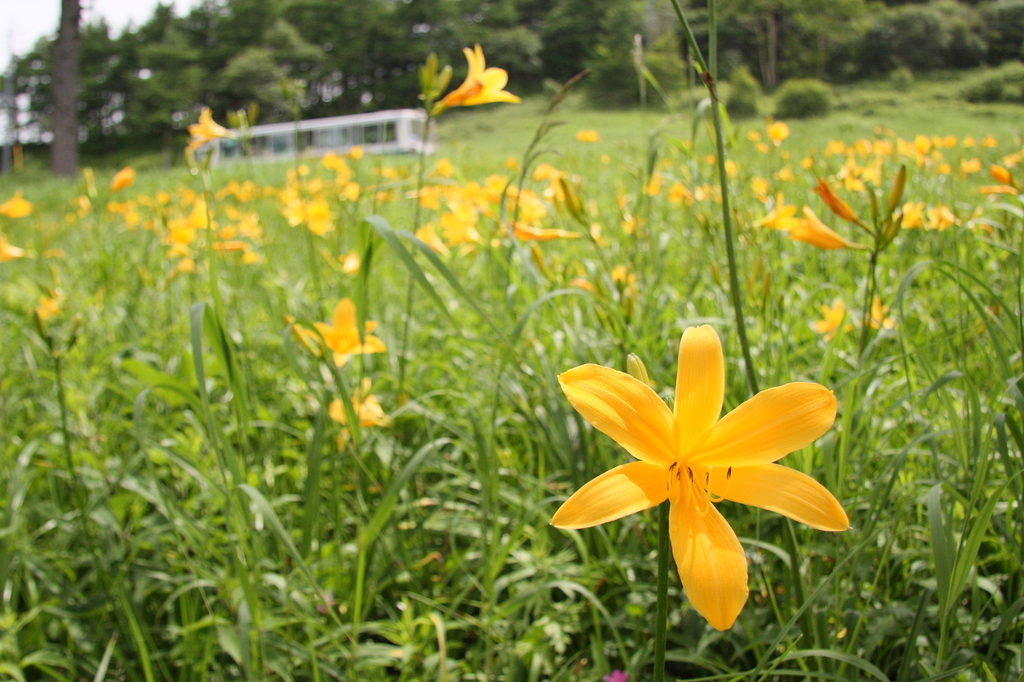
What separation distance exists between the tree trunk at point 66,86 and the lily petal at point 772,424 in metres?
12.8

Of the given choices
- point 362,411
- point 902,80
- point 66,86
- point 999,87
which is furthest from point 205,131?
point 902,80

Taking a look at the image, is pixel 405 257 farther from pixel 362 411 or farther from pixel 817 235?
pixel 817 235

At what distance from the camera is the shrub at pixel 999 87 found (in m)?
15.5

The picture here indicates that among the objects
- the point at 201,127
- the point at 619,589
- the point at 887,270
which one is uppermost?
the point at 201,127

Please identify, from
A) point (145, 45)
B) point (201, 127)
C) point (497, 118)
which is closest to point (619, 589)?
point (201, 127)

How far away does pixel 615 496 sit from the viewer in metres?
0.34

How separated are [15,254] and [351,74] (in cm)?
4036

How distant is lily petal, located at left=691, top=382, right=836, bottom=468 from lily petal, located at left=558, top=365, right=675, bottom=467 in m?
0.04

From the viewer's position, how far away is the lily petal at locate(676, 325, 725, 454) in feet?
1.16

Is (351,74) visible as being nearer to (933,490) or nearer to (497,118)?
(497,118)

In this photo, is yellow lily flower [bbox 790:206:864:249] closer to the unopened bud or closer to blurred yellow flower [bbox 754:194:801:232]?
blurred yellow flower [bbox 754:194:801:232]

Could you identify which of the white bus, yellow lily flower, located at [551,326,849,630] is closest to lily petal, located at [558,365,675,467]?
yellow lily flower, located at [551,326,849,630]

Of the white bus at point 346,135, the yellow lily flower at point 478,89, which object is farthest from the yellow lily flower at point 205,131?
the white bus at point 346,135

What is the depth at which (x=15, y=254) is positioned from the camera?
1.29m
